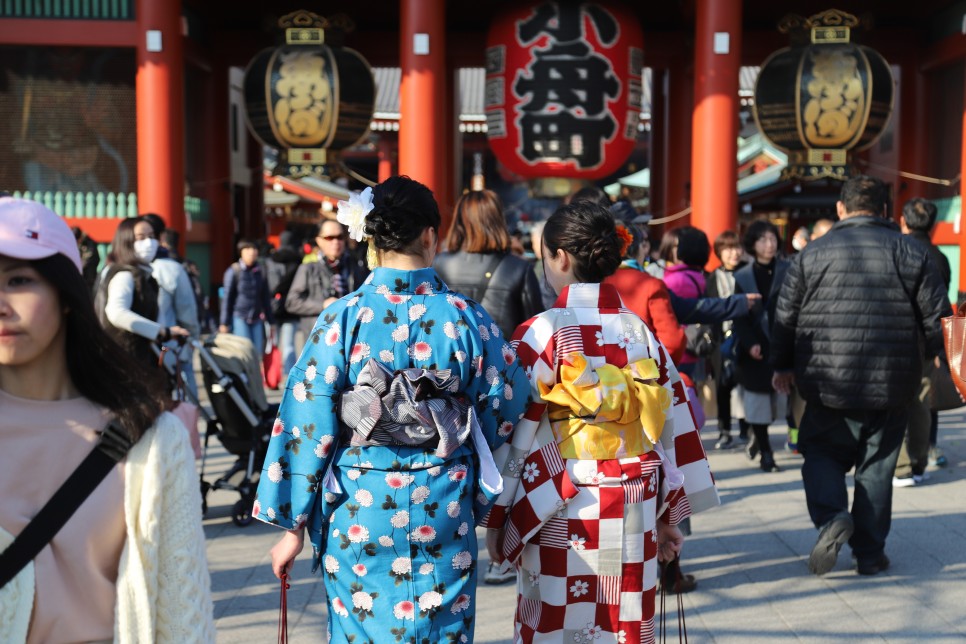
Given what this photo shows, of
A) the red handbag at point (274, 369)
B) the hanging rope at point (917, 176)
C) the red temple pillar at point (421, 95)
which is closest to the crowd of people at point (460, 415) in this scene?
the red handbag at point (274, 369)

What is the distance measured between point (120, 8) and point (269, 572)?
9867 millimetres

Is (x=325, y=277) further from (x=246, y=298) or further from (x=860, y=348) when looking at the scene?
(x=860, y=348)

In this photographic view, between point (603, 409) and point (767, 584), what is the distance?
6.87 ft

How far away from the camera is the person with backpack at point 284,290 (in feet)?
28.9

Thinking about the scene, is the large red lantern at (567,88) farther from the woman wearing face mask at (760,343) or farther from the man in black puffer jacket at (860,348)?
the man in black puffer jacket at (860,348)

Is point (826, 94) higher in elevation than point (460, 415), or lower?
higher

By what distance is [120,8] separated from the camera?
1301cm

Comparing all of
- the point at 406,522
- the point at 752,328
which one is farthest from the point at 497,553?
the point at 752,328

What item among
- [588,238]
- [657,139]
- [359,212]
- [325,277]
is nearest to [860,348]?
[588,238]

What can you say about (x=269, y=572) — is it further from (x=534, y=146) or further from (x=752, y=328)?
(x=534, y=146)

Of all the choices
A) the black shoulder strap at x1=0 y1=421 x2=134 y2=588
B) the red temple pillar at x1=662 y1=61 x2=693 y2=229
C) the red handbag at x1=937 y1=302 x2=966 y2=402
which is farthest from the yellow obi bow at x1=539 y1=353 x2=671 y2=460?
the red temple pillar at x1=662 y1=61 x2=693 y2=229

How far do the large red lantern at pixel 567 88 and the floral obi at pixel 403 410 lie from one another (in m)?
9.68

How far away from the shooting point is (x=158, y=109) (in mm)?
12508

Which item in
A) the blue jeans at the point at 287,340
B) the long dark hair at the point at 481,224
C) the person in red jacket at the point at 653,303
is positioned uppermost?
the long dark hair at the point at 481,224
